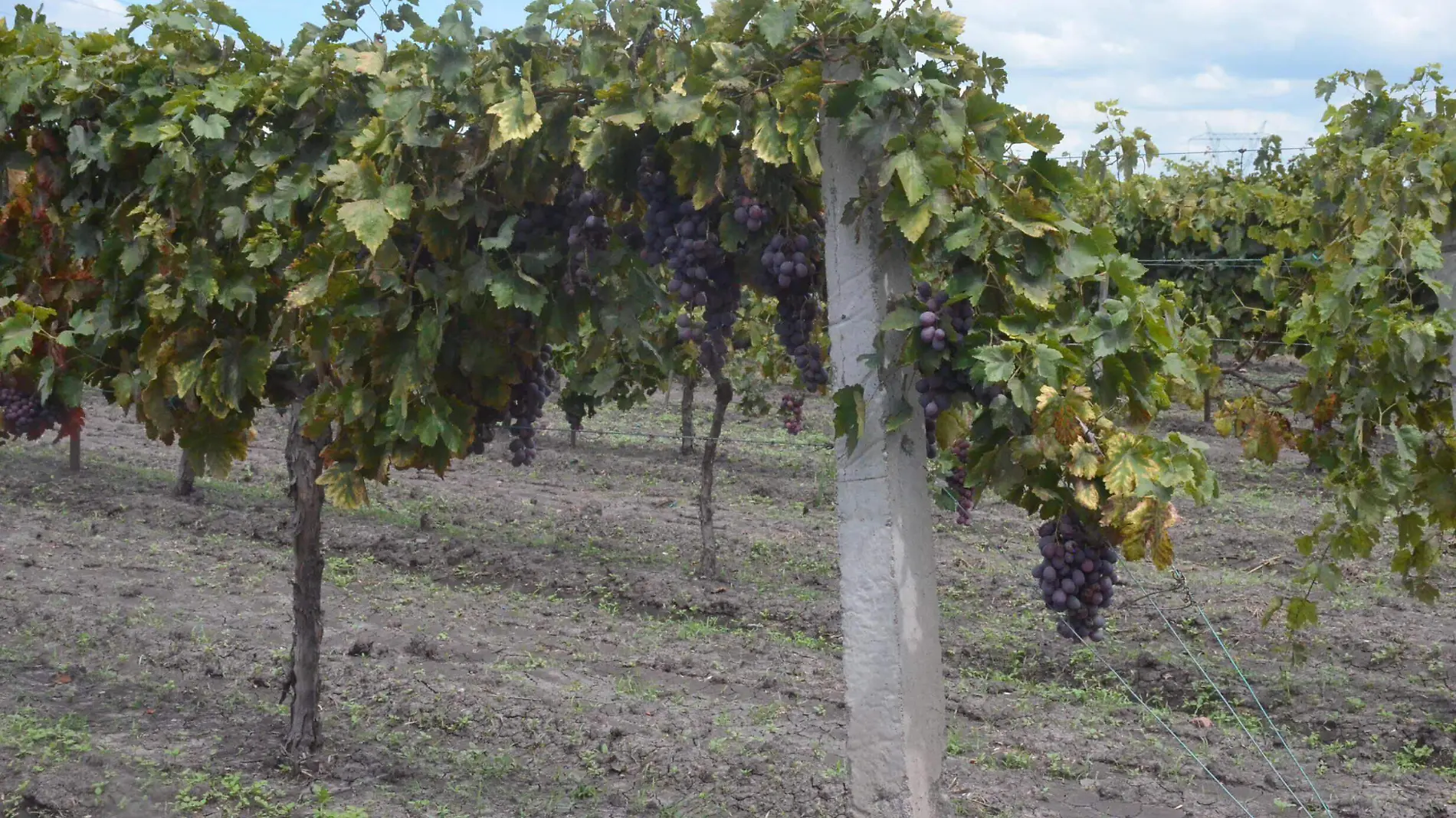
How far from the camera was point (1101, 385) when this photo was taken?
3.05 metres

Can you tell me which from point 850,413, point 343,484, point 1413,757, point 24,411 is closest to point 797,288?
point 850,413

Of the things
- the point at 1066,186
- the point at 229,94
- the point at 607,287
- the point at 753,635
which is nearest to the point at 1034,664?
the point at 753,635

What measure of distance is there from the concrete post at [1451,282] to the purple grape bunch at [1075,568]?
2854 millimetres

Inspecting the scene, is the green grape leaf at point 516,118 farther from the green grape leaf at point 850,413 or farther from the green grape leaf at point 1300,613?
the green grape leaf at point 1300,613

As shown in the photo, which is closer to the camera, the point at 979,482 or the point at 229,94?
the point at 979,482

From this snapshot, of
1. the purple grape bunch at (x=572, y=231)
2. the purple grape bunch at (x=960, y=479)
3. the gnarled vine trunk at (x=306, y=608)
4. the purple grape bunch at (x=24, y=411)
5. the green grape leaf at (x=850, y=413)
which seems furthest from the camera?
the purple grape bunch at (x=24, y=411)

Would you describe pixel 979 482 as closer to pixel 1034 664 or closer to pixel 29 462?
pixel 1034 664

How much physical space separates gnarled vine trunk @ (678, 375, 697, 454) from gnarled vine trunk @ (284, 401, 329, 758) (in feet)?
24.6

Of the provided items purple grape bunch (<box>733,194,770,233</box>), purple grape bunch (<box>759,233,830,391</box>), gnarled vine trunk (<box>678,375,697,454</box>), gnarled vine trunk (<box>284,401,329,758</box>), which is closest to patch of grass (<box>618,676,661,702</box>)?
gnarled vine trunk (<box>284,401,329,758</box>)

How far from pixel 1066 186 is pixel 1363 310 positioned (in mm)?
3262

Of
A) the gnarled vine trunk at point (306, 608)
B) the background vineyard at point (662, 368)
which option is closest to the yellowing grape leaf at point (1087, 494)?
the background vineyard at point (662, 368)

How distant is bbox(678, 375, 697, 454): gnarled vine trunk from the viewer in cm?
1284

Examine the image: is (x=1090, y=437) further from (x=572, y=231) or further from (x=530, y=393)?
(x=530, y=393)

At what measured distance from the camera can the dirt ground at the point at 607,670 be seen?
4.83 m
